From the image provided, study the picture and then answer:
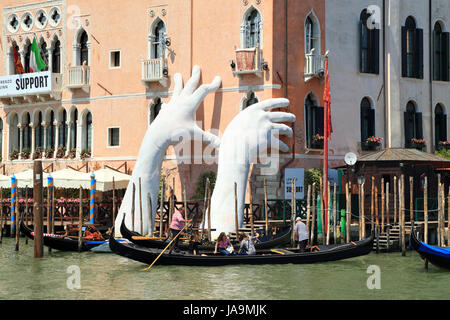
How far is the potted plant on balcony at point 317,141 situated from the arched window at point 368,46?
2745mm

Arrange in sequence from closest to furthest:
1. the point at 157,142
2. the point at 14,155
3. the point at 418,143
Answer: the point at 157,142
the point at 418,143
the point at 14,155

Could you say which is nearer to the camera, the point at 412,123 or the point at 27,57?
the point at 412,123

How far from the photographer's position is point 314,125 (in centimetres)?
2848

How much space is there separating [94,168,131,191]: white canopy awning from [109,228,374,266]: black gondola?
7.53 metres

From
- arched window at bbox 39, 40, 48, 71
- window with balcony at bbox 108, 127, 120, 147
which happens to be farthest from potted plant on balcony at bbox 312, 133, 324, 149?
arched window at bbox 39, 40, 48, 71

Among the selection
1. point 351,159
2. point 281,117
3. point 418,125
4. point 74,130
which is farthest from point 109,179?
point 418,125

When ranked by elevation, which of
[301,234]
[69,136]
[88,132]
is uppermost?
[88,132]

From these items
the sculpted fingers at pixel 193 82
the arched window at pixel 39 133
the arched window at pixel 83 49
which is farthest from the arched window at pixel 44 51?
the sculpted fingers at pixel 193 82

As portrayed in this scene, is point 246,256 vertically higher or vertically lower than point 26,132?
lower

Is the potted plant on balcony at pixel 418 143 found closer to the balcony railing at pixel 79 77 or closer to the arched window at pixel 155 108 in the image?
the arched window at pixel 155 108

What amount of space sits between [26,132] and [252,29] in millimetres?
10111

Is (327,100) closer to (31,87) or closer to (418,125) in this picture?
(418,125)

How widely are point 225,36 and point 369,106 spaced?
5.12 m

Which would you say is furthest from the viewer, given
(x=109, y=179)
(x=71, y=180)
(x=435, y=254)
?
(x=71, y=180)
